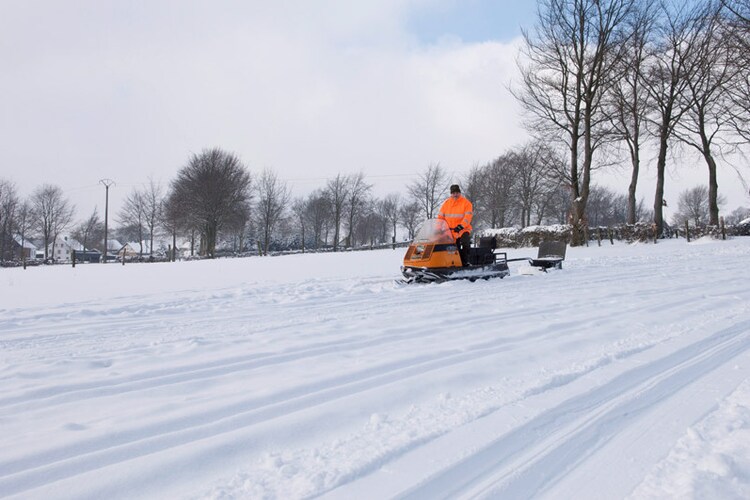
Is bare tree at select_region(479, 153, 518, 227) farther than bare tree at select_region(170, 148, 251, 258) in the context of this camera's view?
Yes

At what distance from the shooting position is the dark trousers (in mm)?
9586

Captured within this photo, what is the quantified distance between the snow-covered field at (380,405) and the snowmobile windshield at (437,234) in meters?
3.66

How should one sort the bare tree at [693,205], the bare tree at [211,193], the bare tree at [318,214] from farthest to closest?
the bare tree at [693,205] < the bare tree at [318,214] < the bare tree at [211,193]

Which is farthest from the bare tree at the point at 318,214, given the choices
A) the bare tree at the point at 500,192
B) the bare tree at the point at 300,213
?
the bare tree at the point at 500,192

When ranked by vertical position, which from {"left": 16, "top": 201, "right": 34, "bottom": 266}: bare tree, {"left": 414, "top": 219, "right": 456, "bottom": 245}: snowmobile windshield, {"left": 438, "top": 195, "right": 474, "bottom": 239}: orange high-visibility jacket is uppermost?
{"left": 16, "top": 201, "right": 34, "bottom": 266}: bare tree

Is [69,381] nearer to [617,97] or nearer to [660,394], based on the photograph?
[660,394]

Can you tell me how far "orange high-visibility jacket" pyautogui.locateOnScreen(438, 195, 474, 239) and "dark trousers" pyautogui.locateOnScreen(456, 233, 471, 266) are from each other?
93 mm

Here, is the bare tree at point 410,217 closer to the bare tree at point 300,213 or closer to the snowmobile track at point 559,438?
the bare tree at point 300,213

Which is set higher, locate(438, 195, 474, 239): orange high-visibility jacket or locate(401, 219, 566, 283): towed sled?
locate(438, 195, 474, 239): orange high-visibility jacket

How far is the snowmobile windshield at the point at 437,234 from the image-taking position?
9.17 m

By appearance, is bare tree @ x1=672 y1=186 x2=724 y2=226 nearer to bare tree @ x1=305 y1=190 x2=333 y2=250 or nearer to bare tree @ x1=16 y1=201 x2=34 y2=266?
bare tree @ x1=305 y1=190 x2=333 y2=250

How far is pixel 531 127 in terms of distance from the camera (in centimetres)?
2406

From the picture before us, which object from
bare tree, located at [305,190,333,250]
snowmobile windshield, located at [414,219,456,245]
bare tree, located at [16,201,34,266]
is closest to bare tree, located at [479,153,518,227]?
bare tree, located at [305,190,333,250]

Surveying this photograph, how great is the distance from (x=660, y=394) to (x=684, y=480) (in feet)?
3.64
